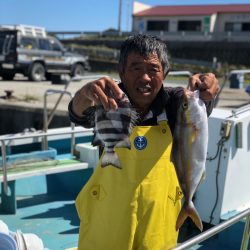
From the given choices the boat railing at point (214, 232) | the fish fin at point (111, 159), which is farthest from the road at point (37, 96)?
the fish fin at point (111, 159)

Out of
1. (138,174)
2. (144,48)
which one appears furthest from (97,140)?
(144,48)

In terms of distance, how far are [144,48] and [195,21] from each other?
45.3 m

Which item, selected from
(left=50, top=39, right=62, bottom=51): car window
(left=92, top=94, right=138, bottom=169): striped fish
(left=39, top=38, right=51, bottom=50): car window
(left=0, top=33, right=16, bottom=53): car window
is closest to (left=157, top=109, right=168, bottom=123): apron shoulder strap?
(left=92, top=94, right=138, bottom=169): striped fish

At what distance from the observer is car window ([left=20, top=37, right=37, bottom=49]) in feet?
59.1

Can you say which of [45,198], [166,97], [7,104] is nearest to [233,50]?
[7,104]

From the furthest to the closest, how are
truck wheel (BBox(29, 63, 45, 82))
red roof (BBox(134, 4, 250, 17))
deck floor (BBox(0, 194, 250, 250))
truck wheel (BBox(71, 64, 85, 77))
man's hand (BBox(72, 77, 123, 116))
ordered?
red roof (BBox(134, 4, 250, 17)) < truck wheel (BBox(71, 64, 85, 77)) < truck wheel (BBox(29, 63, 45, 82)) < deck floor (BBox(0, 194, 250, 250)) < man's hand (BBox(72, 77, 123, 116))

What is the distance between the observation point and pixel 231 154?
428 cm

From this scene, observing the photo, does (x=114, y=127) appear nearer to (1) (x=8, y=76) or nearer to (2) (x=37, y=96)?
(2) (x=37, y=96)

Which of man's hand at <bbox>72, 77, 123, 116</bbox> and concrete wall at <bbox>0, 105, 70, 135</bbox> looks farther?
concrete wall at <bbox>0, 105, 70, 135</bbox>

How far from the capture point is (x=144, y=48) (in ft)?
6.27

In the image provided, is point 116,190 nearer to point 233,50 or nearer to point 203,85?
point 203,85

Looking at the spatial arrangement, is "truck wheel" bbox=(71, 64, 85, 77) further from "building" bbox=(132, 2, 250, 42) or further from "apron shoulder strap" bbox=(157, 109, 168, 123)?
"building" bbox=(132, 2, 250, 42)

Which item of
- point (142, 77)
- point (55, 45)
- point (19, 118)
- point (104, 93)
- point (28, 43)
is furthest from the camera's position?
point (55, 45)

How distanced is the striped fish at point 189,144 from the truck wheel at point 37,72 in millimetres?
17202
